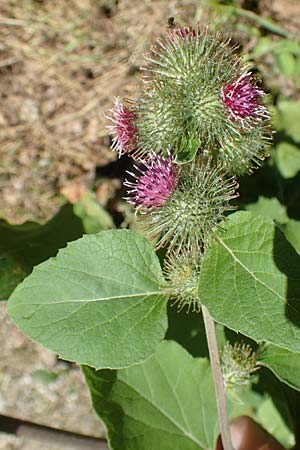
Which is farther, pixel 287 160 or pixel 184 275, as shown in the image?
pixel 287 160

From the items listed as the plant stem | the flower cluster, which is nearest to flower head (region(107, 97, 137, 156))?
the flower cluster

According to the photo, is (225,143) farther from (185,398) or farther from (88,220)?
(88,220)

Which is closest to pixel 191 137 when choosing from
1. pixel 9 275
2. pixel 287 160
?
pixel 9 275

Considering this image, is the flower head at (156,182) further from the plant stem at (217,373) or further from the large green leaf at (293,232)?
the large green leaf at (293,232)

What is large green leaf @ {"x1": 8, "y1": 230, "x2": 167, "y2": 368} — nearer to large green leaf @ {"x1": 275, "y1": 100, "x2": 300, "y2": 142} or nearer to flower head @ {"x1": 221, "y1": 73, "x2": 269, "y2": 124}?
flower head @ {"x1": 221, "y1": 73, "x2": 269, "y2": 124}

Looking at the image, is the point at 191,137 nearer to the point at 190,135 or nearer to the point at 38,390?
the point at 190,135

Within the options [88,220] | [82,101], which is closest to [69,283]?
[88,220]
